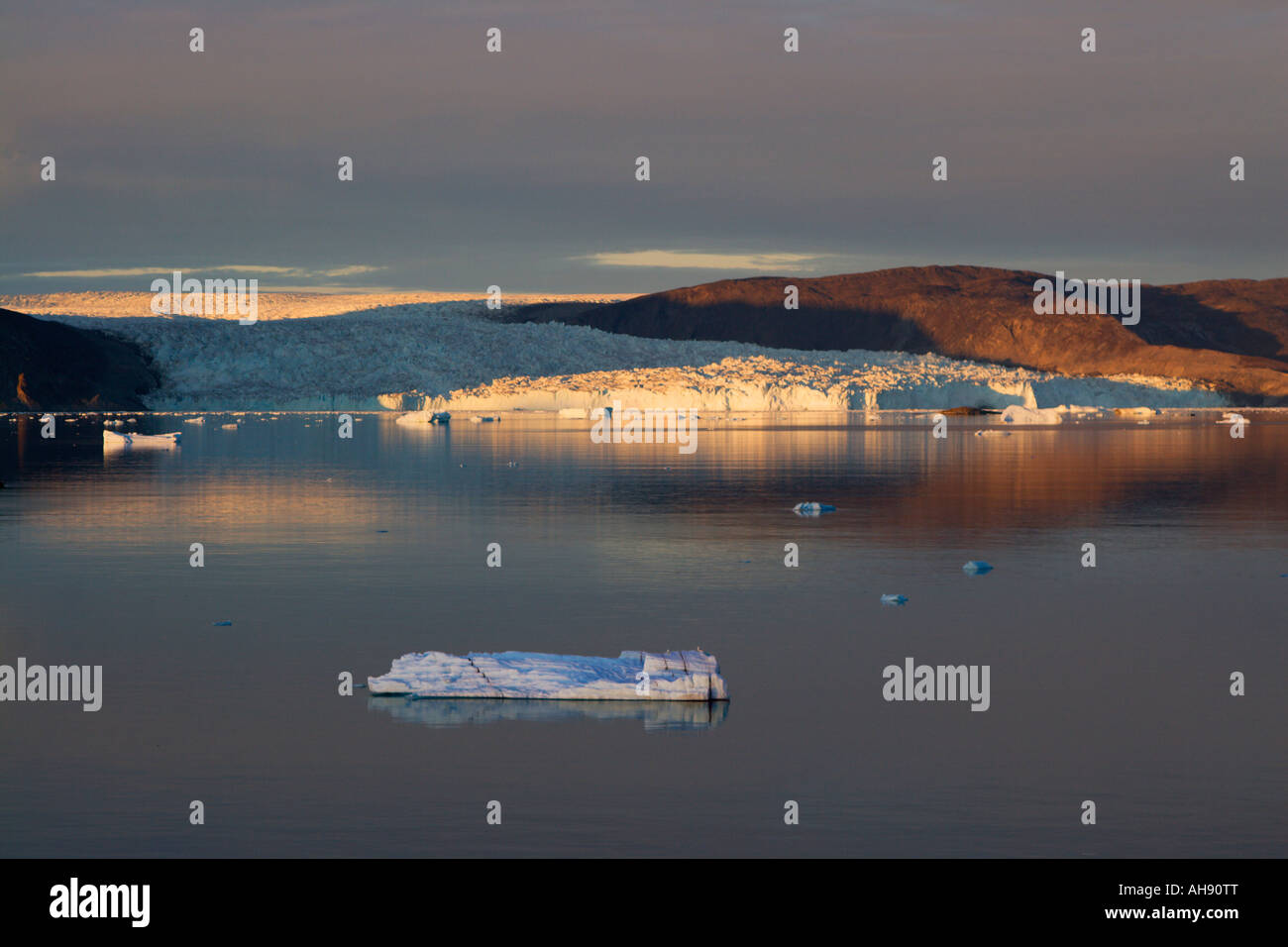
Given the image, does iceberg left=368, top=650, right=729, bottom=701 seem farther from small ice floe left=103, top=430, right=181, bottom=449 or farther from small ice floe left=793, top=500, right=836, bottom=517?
small ice floe left=103, top=430, right=181, bottom=449

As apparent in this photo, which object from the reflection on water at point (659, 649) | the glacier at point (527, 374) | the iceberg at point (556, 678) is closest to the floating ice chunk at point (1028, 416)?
the glacier at point (527, 374)

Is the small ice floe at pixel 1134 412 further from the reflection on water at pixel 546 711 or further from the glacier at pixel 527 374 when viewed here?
the reflection on water at pixel 546 711

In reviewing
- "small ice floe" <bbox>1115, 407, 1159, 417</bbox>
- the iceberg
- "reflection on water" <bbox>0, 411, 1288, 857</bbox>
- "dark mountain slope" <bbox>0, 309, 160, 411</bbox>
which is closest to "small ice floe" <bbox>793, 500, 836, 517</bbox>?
"reflection on water" <bbox>0, 411, 1288, 857</bbox>

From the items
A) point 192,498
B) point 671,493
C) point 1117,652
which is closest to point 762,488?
point 671,493

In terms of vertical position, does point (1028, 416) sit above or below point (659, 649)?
above

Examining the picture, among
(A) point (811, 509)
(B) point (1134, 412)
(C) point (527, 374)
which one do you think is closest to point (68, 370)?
Answer: (C) point (527, 374)

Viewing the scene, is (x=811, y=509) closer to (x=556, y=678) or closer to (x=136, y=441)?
(x=556, y=678)
